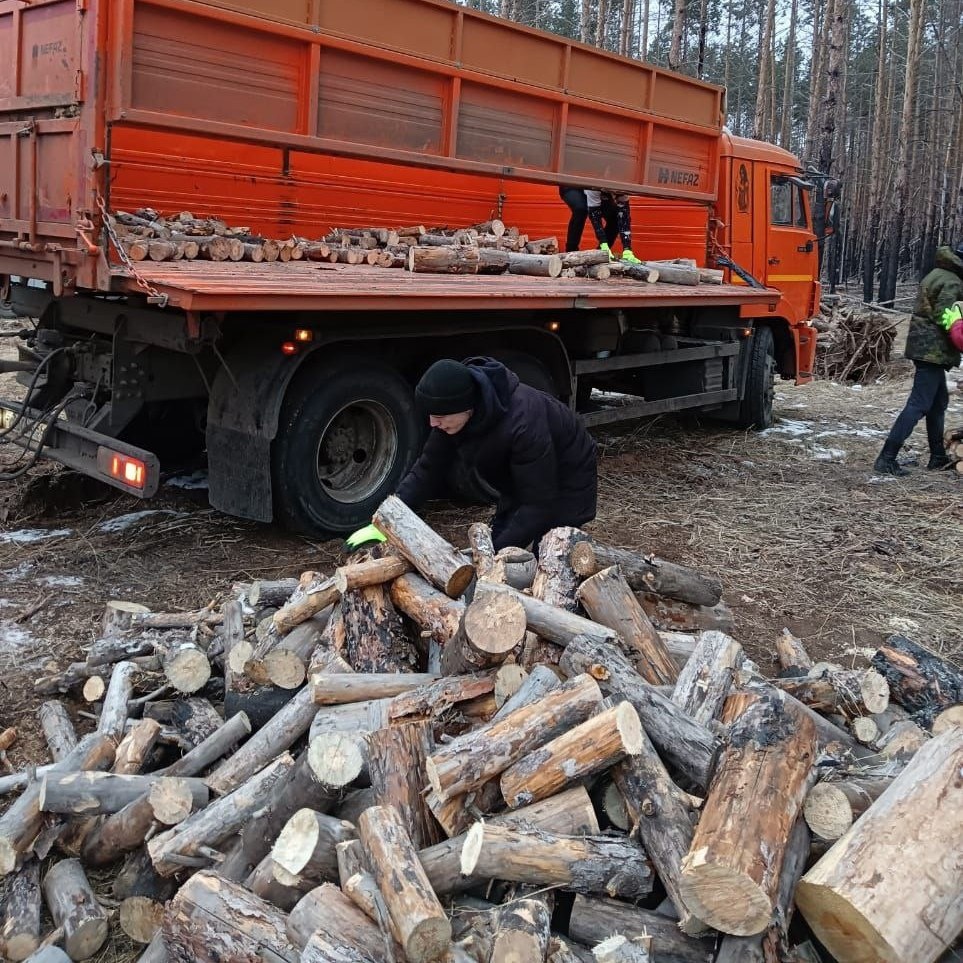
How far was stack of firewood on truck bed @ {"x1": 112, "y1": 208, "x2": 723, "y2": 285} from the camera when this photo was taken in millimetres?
5902

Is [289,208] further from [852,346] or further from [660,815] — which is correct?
[852,346]

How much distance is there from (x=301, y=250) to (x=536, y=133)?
2.10m

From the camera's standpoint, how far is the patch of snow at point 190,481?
708 centimetres

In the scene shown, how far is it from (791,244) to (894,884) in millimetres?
9410

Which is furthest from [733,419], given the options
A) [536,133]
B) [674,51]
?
[674,51]

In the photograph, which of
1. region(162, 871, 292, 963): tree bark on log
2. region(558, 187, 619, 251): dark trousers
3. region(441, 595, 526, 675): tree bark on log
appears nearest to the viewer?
region(162, 871, 292, 963): tree bark on log

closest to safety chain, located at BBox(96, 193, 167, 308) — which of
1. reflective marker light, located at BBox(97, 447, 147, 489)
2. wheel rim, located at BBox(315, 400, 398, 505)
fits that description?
reflective marker light, located at BBox(97, 447, 147, 489)

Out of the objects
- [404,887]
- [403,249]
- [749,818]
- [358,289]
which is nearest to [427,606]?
[404,887]

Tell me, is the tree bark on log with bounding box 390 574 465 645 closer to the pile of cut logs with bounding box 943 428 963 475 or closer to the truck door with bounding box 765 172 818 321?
the pile of cut logs with bounding box 943 428 963 475

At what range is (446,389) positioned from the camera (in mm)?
4184

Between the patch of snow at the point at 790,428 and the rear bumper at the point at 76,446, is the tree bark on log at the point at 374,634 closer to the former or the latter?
the rear bumper at the point at 76,446

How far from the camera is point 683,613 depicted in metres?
4.43

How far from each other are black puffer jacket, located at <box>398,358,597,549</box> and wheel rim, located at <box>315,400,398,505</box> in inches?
64.0

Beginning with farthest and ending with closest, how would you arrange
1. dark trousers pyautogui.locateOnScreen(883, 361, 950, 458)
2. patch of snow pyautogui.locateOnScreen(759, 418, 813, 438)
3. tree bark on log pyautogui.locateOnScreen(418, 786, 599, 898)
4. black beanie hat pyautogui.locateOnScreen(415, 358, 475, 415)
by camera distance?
patch of snow pyautogui.locateOnScreen(759, 418, 813, 438) → dark trousers pyautogui.locateOnScreen(883, 361, 950, 458) → black beanie hat pyautogui.locateOnScreen(415, 358, 475, 415) → tree bark on log pyautogui.locateOnScreen(418, 786, 599, 898)
